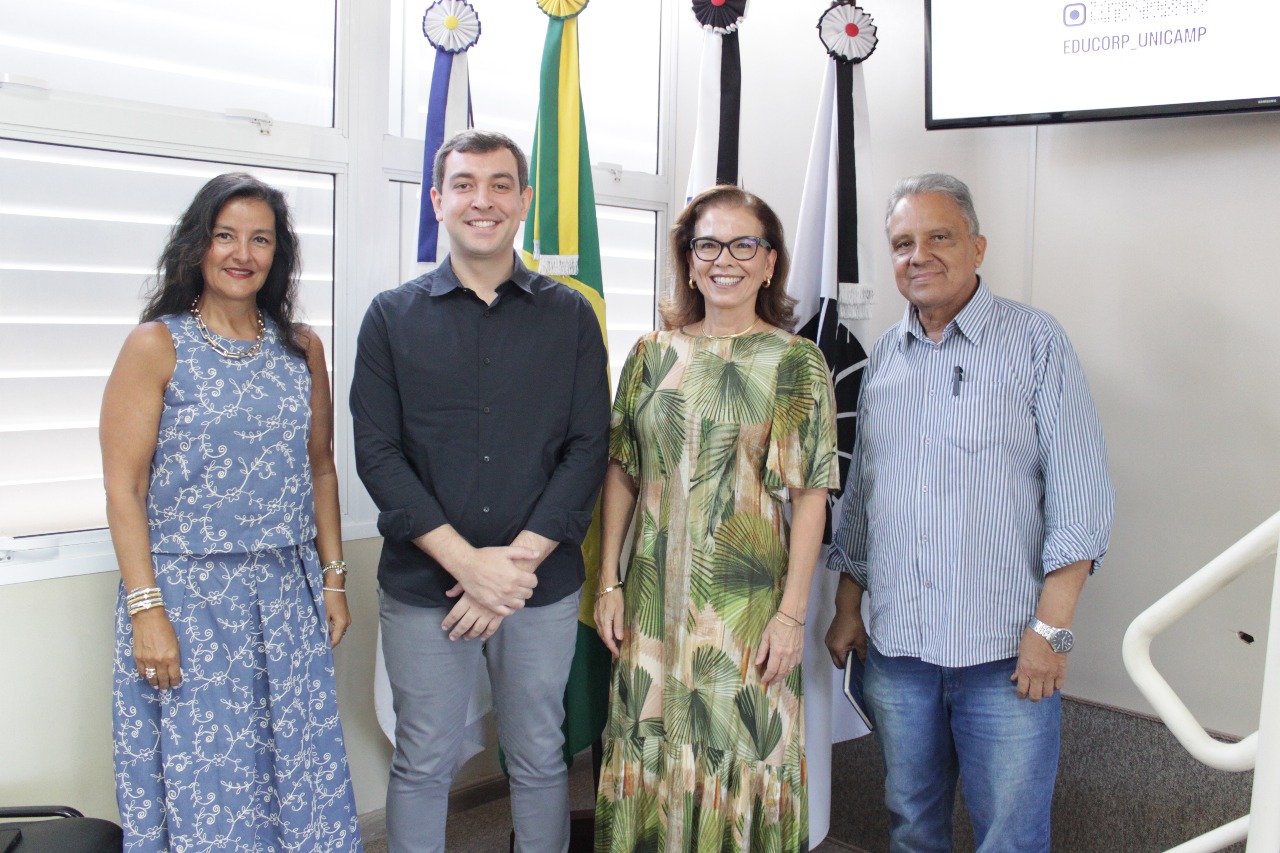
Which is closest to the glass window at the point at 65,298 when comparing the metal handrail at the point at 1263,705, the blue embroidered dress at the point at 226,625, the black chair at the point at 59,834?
the blue embroidered dress at the point at 226,625

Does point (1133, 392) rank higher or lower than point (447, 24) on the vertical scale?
lower

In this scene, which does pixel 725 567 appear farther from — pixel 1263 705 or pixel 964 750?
pixel 1263 705

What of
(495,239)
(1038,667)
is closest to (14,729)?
(495,239)

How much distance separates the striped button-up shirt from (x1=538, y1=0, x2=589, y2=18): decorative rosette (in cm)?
127

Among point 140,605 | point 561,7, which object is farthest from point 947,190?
point 140,605

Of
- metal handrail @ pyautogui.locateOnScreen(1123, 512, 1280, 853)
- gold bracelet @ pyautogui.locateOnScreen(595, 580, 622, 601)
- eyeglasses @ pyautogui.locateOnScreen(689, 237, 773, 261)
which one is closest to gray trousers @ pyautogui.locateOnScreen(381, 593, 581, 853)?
gold bracelet @ pyautogui.locateOnScreen(595, 580, 622, 601)

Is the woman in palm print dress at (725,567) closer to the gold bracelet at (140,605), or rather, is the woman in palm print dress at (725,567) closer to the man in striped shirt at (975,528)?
the man in striped shirt at (975,528)

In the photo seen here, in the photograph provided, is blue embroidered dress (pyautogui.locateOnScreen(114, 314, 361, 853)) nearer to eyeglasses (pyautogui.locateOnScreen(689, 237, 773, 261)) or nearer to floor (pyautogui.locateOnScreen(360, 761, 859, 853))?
floor (pyautogui.locateOnScreen(360, 761, 859, 853))

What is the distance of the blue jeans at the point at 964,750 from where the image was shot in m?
1.81

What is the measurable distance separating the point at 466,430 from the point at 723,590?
0.61 m

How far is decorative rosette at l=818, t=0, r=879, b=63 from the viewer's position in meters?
2.38

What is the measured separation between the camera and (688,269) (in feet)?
6.87

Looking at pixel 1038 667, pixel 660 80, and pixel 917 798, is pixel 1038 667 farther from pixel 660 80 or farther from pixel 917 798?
pixel 660 80

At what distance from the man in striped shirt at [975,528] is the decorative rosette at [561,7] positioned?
3.40ft
